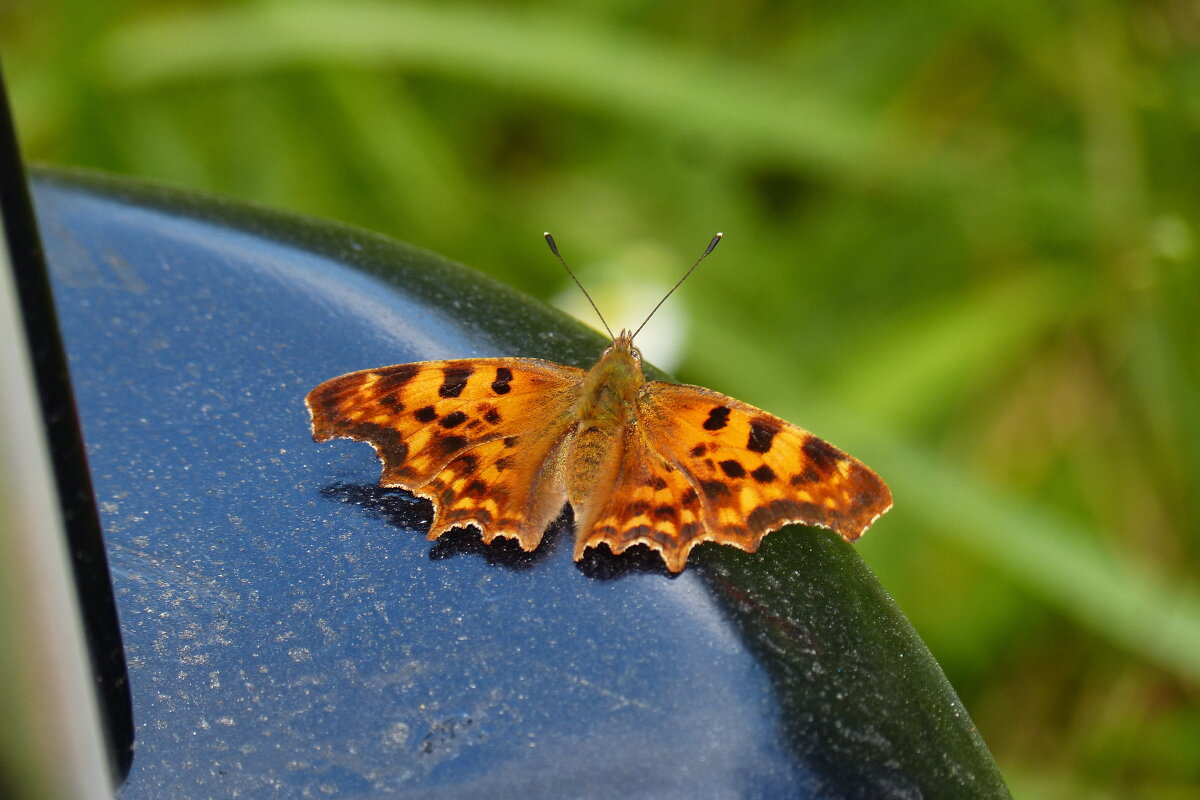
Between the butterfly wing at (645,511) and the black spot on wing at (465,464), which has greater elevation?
the butterfly wing at (645,511)

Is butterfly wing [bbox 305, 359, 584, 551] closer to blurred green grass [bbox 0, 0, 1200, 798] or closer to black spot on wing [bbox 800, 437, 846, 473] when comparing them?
black spot on wing [bbox 800, 437, 846, 473]

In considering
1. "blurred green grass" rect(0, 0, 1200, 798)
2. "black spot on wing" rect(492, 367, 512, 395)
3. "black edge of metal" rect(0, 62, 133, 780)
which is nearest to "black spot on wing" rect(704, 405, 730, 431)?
"black spot on wing" rect(492, 367, 512, 395)

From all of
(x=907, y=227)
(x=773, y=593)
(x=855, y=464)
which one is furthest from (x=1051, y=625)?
(x=773, y=593)

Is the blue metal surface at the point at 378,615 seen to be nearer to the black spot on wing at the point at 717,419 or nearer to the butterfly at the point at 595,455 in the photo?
the butterfly at the point at 595,455

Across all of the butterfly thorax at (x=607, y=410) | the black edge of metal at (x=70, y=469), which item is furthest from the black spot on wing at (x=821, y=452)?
the black edge of metal at (x=70, y=469)

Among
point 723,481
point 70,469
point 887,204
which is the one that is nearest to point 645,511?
point 723,481

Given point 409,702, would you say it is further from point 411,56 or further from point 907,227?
point 907,227

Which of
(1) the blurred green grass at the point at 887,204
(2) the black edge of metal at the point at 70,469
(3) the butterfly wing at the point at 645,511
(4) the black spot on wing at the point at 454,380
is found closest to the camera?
(2) the black edge of metal at the point at 70,469
